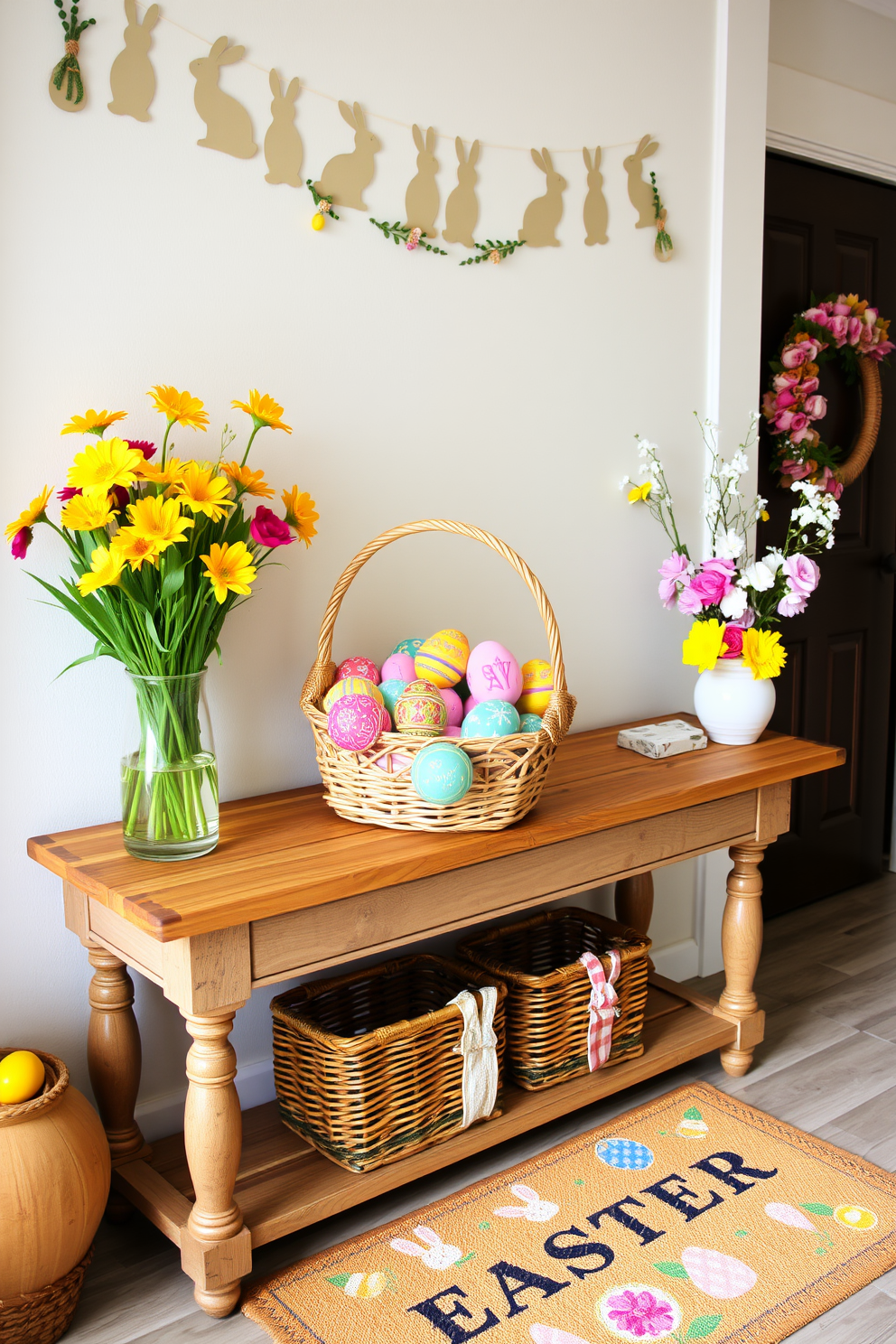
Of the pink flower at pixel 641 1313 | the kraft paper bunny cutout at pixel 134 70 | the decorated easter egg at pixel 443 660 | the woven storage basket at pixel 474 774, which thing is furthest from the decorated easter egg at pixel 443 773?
the kraft paper bunny cutout at pixel 134 70

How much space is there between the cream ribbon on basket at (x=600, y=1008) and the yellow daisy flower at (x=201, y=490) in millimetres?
1085

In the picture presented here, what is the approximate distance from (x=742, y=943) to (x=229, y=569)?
1350mm

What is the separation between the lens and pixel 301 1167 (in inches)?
70.0

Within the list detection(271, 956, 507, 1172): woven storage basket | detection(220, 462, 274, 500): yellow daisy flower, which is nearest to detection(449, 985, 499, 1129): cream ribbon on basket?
detection(271, 956, 507, 1172): woven storage basket

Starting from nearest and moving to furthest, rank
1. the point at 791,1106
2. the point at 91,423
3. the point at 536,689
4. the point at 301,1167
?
1. the point at 91,423
2. the point at 301,1167
3. the point at 536,689
4. the point at 791,1106

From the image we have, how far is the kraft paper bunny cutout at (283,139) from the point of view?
185 cm

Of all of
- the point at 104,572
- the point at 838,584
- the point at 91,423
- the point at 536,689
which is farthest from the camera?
the point at 838,584

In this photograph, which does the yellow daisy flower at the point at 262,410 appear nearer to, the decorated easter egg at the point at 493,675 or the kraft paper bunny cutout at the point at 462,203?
the decorated easter egg at the point at 493,675

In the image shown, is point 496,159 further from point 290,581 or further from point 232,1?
point 290,581

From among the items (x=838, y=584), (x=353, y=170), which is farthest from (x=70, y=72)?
(x=838, y=584)

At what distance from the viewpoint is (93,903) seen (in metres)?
1.68

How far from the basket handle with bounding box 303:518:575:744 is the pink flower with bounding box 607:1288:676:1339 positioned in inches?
32.6

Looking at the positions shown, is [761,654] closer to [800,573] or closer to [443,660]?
[800,573]

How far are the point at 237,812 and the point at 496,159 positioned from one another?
1361mm
